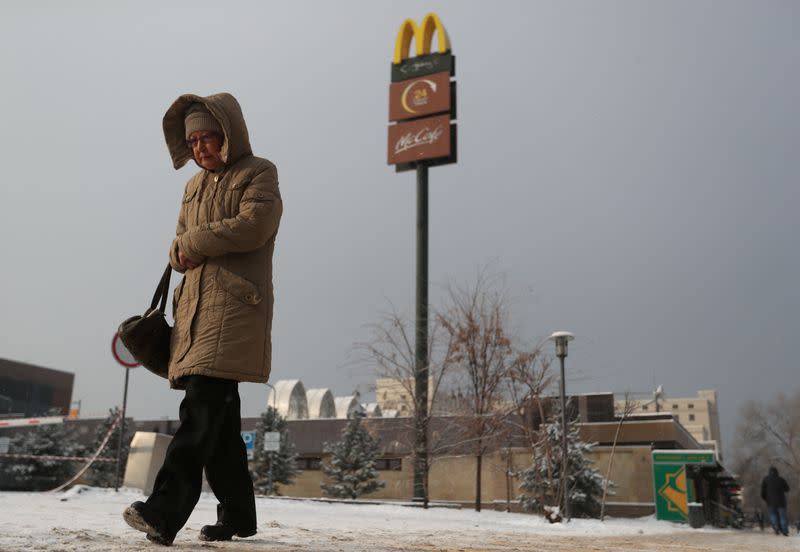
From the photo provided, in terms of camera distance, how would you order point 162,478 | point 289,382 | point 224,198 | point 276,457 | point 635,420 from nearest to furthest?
point 162,478
point 224,198
point 635,420
point 276,457
point 289,382

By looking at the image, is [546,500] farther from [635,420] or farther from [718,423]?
[718,423]

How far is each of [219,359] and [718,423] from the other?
157496 mm

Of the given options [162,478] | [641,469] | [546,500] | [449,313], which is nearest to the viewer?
[162,478]

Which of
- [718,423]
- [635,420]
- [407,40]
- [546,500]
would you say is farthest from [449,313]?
[718,423]

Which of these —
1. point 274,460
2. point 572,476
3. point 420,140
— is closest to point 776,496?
point 572,476

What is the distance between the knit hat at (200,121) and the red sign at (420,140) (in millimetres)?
27117

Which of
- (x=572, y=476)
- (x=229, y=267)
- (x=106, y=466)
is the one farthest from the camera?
(x=106, y=466)

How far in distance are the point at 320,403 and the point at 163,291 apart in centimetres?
7308

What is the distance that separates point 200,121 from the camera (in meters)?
3.71

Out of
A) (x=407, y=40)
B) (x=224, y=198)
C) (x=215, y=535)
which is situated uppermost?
(x=407, y=40)

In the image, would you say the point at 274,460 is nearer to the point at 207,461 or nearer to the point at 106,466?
the point at 106,466

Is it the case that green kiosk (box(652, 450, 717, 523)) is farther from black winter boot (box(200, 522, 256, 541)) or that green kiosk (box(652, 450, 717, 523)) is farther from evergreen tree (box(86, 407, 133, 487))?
evergreen tree (box(86, 407, 133, 487))

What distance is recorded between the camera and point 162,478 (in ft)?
10.4

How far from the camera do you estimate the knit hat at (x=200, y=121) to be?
371 cm
